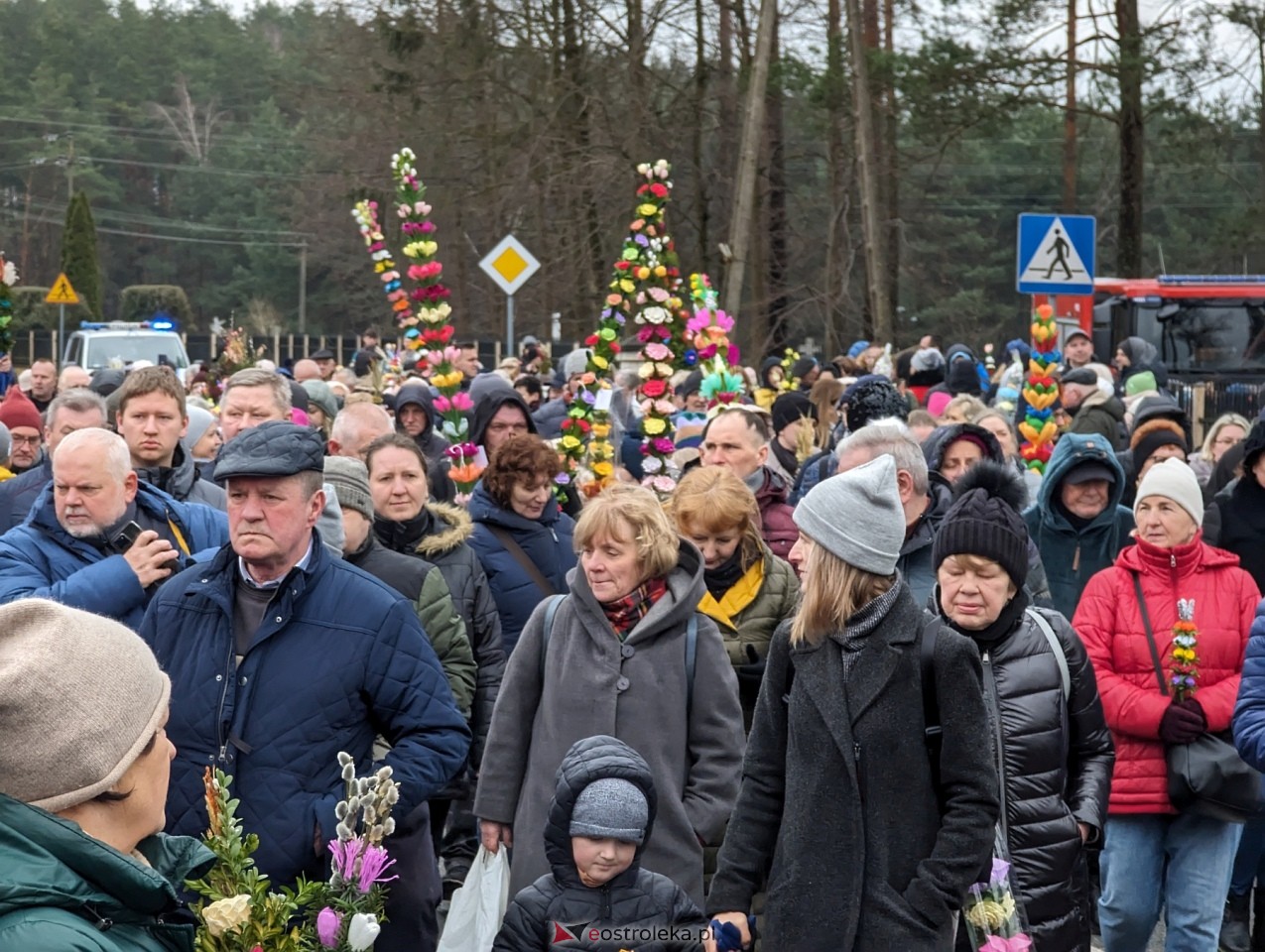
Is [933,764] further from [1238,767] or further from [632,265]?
[632,265]

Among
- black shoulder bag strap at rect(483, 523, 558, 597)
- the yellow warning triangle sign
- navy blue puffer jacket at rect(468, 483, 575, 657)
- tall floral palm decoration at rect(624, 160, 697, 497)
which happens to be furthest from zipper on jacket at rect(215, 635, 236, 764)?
the yellow warning triangle sign

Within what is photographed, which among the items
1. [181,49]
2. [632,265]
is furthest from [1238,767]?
[181,49]

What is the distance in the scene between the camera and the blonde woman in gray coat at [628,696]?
538 cm

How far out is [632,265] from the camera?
35.2 feet

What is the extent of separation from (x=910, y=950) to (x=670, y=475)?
5.99 metres

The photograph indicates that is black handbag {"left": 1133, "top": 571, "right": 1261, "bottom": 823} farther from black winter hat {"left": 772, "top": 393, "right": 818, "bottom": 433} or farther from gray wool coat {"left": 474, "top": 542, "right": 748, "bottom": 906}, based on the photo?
black winter hat {"left": 772, "top": 393, "right": 818, "bottom": 433}

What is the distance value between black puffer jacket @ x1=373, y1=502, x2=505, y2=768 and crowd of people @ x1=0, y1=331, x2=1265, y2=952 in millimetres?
14

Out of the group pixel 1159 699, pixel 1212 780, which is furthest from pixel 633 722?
pixel 1212 780

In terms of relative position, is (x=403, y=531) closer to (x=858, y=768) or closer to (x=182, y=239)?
(x=858, y=768)

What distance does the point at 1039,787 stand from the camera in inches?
204

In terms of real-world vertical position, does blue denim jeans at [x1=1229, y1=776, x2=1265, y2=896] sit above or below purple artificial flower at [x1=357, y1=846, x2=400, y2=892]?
below

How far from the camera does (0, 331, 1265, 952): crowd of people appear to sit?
10.4ft

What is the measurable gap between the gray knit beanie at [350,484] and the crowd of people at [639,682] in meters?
0.01

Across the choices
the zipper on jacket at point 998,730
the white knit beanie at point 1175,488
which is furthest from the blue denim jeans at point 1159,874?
the zipper on jacket at point 998,730
